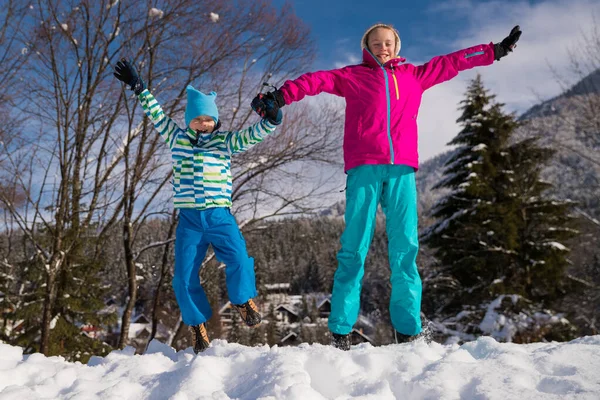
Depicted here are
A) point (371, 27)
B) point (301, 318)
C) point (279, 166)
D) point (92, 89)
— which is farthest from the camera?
point (301, 318)

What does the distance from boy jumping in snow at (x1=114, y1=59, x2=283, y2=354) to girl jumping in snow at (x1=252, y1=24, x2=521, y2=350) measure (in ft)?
1.81

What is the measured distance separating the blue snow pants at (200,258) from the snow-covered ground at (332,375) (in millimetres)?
485

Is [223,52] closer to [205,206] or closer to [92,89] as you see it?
[92,89]

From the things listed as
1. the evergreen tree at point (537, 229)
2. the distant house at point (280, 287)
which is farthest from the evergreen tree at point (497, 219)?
the distant house at point (280, 287)

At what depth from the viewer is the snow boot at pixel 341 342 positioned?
271 cm

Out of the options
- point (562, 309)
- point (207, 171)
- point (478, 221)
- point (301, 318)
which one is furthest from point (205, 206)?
point (301, 318)

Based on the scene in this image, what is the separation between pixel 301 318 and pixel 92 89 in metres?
46.4

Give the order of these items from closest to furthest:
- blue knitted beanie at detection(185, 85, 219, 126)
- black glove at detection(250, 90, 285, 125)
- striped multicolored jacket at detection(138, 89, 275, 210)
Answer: black glove at detection(250, 90, 285, 125) → striped multicolored jacket at detection(138, 89, 275, 210) → blue knitted beanie at detection(185, 85, 219, 126)

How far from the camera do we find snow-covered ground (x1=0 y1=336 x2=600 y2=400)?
174cm

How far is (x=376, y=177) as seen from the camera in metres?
2.86

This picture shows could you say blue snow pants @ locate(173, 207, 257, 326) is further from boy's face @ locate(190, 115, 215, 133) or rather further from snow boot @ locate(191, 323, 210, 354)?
boy's face @ locate(190, 115, 215, 133)

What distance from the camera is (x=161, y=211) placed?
666 centimetres

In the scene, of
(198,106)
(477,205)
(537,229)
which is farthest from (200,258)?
(537,229)

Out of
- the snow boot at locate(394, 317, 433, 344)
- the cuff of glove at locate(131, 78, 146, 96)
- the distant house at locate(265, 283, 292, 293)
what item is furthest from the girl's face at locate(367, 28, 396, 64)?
the distant house at locate(265, 283, 292, 293)
